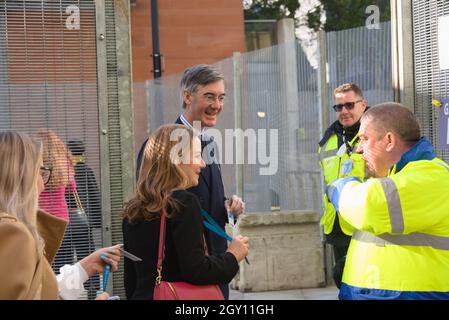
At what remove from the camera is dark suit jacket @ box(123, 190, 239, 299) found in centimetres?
349

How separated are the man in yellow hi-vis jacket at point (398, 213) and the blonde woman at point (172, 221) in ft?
1.89

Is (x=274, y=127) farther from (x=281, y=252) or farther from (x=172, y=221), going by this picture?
(x=172, y=221)

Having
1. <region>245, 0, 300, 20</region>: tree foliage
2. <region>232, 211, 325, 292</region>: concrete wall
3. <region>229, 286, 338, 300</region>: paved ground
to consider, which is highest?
<region>245, 0, 300, 20</region>: tree foliage

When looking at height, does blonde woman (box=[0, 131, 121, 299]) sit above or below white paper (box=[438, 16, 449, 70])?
below

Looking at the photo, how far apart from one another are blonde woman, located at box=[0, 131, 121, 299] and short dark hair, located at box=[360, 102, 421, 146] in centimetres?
144

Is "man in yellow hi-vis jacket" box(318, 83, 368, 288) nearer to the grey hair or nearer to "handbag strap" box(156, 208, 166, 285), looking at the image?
the grey hair

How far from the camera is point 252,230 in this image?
8.59 meters

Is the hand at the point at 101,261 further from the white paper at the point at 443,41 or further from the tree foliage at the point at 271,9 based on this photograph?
the tree foliage at the point at 271,9

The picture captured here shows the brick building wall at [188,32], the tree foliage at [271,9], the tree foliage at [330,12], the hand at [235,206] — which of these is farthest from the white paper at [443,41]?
the tree foliage at [271,9]

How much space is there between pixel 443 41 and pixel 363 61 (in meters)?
4.05

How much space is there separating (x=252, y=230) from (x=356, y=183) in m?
5.08

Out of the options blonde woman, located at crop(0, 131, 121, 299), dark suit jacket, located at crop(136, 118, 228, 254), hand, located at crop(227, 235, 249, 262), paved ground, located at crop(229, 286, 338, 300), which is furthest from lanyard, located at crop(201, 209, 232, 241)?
paved ground, located at crop(229, 286, 338, 300)

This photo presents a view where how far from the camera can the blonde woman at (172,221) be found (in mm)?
3498

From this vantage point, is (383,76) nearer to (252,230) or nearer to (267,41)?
(252,230)
